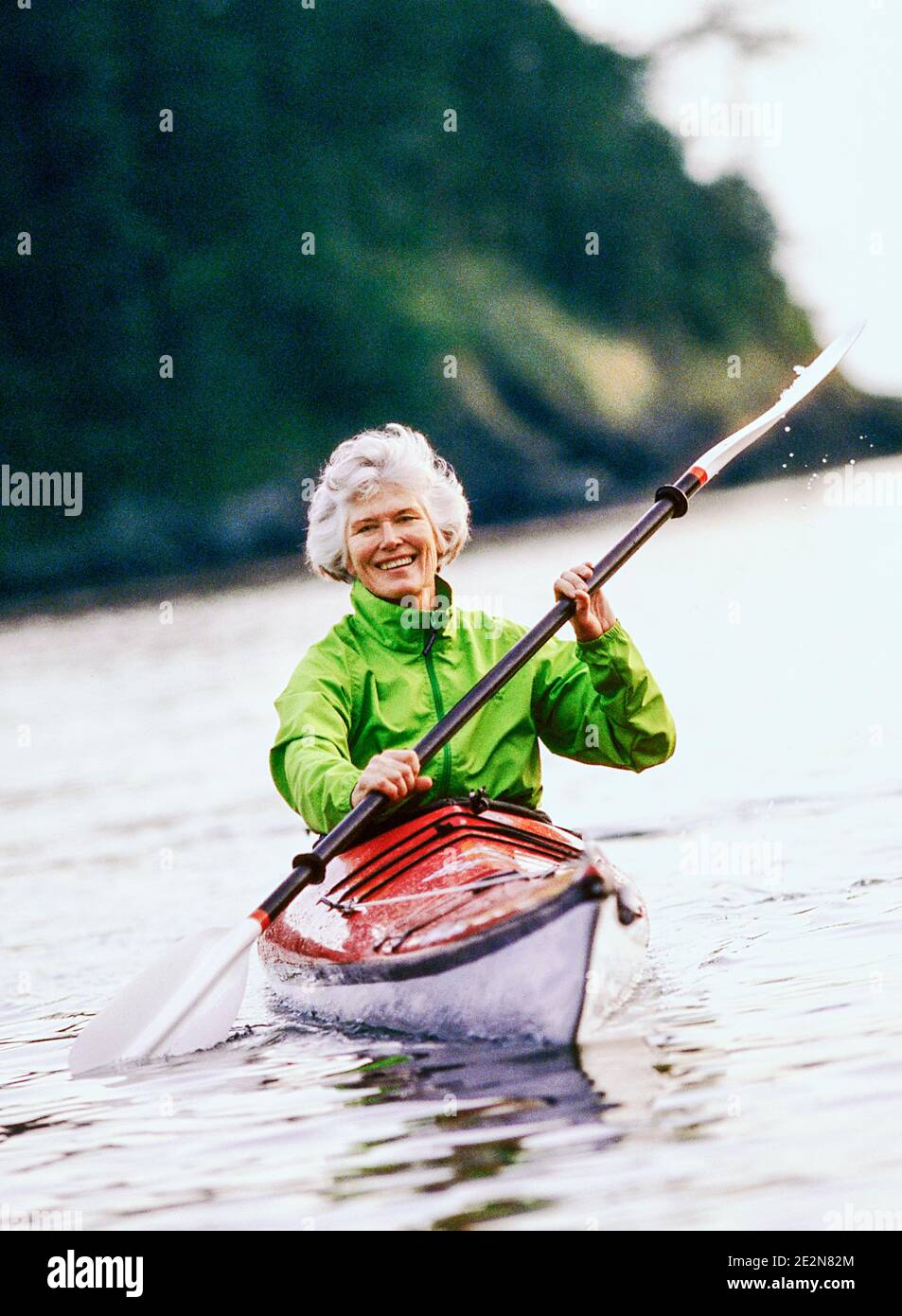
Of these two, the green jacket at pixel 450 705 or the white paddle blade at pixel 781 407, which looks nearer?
the green jacket at pixel 450 705

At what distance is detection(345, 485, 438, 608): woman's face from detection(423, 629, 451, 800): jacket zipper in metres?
0.13

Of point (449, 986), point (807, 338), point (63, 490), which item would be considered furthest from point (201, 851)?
point (807, 338)

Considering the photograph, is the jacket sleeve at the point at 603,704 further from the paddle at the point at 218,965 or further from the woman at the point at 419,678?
the paddle at the point at 218,965

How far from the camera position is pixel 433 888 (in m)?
5.95

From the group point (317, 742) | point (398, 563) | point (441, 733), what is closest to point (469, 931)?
point (441, 733)

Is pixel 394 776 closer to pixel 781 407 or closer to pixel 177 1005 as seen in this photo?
pixel 177 1005

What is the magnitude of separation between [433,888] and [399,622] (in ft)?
3.15

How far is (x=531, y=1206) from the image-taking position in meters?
4.41

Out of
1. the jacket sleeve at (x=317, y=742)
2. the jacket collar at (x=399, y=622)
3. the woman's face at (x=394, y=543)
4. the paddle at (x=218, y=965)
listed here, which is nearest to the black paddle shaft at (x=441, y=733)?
the paddle at (x=218, y=965)

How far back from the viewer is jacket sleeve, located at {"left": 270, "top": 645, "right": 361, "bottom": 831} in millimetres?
6180

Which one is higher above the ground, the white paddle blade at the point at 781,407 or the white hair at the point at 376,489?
the white paddle blade at the point at 781,407

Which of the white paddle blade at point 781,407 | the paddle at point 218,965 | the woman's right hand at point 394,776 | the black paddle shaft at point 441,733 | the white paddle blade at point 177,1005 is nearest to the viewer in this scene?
the woman's right hand at point 394,776

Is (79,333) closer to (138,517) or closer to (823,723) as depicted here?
(138,517)

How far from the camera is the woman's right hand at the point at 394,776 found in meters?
5.92
